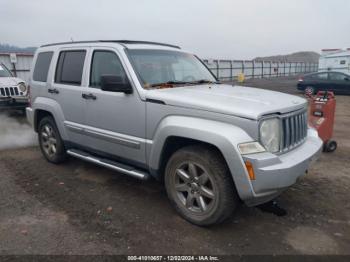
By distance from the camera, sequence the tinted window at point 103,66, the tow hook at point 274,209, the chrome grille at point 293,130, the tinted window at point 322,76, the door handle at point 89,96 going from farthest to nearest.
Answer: the tinted window at point 322,76 → the door handle at point 89,96 → the tinted window at point 103,66 → the tow hook at point 274,209 → the chrome grille at point 293,130

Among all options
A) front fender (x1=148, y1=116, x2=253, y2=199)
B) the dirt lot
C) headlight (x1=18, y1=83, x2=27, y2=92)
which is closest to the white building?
the dirt lot

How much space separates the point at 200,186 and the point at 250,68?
34854mm

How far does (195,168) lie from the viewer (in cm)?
335

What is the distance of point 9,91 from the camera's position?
9.42m

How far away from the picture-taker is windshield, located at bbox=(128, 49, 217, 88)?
3.94 meters

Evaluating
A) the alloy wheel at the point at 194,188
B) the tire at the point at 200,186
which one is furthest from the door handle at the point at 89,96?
the alloy wheel at the point at 194,188

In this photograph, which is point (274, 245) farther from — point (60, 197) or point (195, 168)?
point (60, 197)

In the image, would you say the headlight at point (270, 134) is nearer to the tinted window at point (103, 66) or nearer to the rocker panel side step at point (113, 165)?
the rocker panel side step at point (113, 165)

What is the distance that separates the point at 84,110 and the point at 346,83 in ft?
55.0

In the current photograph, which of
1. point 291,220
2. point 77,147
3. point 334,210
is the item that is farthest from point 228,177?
point 77,147

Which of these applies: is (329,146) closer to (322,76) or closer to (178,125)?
(178,125)

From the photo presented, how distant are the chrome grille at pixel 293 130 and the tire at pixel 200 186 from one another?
68cm

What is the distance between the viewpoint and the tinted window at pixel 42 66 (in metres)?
5.27

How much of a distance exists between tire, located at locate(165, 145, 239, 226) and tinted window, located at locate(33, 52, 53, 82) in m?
3.06
